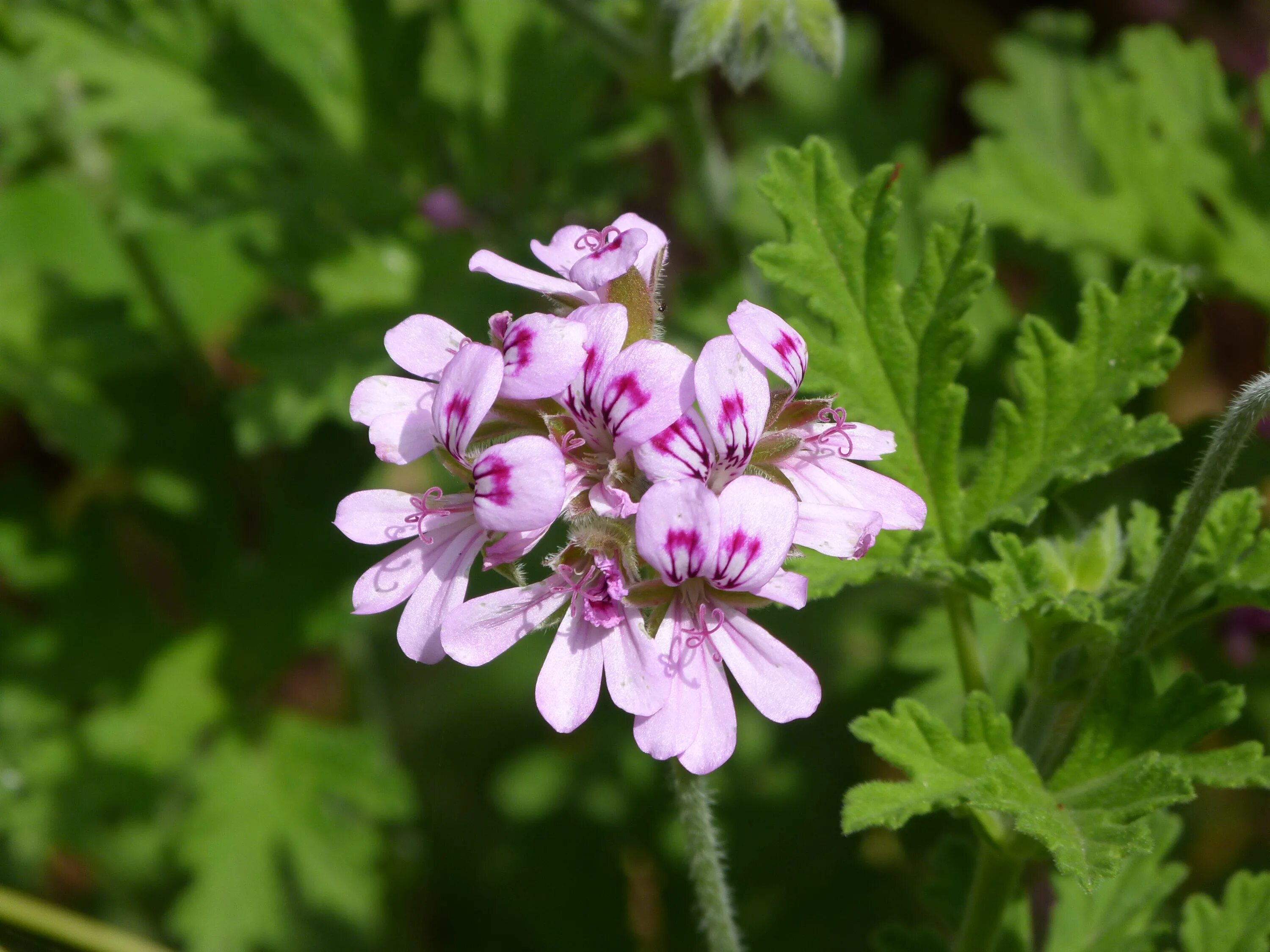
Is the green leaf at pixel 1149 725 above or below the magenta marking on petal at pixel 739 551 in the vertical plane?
below

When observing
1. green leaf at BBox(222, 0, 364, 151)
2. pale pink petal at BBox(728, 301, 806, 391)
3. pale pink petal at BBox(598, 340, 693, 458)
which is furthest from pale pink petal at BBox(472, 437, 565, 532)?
green leaf at BBox(222, 0, 364, 151)

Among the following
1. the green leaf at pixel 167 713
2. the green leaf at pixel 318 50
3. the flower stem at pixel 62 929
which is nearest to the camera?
the flower stem at pixel 62 929

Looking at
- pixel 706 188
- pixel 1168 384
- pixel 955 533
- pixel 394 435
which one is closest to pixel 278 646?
pixel 706 188

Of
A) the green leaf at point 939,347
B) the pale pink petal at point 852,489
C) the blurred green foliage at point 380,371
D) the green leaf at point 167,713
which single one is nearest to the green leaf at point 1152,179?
the blurred green foliage at point 380,371

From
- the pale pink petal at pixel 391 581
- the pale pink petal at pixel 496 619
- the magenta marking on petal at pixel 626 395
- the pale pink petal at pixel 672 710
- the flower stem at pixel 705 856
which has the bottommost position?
the flower stem at pixel 705 856

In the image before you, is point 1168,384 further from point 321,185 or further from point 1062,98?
point 321,185

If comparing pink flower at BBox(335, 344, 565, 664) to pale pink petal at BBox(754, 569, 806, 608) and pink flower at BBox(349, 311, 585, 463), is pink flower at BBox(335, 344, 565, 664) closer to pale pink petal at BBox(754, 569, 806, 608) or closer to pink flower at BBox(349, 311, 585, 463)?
pink flower at BBox(349, 311, 585, 463)

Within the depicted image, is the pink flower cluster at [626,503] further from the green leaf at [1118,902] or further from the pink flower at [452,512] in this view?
the green leaf at [1118,902]

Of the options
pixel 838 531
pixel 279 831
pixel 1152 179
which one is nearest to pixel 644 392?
pixel 838 531
